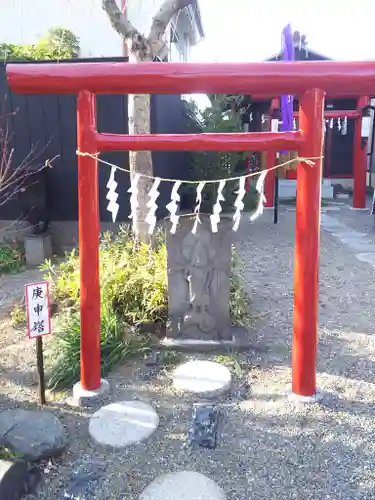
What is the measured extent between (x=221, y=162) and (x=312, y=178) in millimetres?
5489

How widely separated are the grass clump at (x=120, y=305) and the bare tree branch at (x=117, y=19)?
2.29 m

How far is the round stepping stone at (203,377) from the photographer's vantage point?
11.2 ft

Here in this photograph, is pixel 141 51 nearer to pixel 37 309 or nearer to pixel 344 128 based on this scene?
pixel 37 309

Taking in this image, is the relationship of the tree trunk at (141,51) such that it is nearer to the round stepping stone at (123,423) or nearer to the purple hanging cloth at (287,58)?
the round stepping stone at (123,423)

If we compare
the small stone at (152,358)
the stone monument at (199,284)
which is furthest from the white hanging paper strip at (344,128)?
the small stone at (152,358)

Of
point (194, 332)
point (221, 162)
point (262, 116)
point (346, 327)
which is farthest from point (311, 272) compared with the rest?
point (262, 116)

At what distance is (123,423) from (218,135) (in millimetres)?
1859

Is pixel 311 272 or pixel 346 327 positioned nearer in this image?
pixel 311 272

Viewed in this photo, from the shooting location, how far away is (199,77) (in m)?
2.92

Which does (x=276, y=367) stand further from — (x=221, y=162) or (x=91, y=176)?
(x=221, y=162)

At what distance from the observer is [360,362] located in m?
3.85

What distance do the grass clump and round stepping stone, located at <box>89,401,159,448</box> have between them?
0.56m

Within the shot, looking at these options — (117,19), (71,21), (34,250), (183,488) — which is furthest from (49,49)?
(183,488)

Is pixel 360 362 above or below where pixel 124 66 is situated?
below
